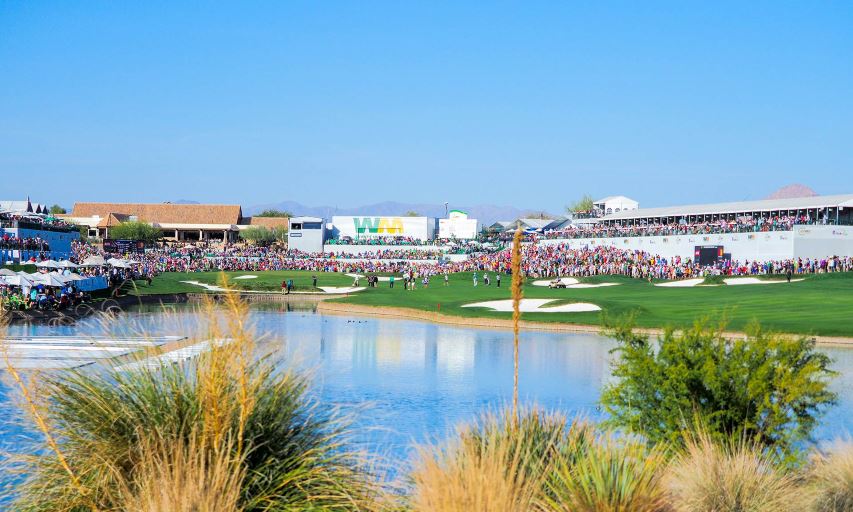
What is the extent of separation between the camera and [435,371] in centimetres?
2692

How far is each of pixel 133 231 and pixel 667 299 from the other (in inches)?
3022

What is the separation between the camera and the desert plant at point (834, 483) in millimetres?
9797

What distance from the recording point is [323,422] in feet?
25.0

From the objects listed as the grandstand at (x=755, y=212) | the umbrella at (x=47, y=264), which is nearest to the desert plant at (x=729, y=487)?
the umbrella at (x=47, y=264)

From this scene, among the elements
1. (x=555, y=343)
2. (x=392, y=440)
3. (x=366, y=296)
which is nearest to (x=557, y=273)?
(x=366, y=296)

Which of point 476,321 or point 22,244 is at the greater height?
point 22,244

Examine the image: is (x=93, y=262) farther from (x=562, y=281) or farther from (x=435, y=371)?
(x=435, y=371)

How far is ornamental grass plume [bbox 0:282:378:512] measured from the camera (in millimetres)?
6566

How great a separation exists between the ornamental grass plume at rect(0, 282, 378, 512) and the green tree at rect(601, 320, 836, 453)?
23.1ft

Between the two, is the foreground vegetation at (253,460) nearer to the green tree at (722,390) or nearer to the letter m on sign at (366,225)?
the green tree at (722,390)

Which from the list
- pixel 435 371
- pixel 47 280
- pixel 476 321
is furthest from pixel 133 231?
pixel 435 371

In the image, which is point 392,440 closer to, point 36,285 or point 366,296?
point 36,285

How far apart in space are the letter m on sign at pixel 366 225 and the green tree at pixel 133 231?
25.6 metres

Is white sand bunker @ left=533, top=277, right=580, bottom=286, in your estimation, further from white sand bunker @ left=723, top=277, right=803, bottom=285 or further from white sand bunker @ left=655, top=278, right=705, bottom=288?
white sand bunker @ left=723, top=277, right=803, bottom=285
